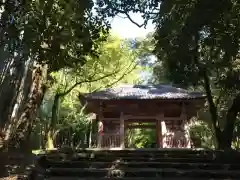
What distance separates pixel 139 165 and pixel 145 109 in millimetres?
8509

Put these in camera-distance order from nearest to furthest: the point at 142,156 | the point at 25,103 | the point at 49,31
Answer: the point at 49,31 → the point at 25,103 → the point at 142,156

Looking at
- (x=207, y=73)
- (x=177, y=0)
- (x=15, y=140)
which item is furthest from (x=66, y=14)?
(x=207, y=73)

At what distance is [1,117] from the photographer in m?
7.07

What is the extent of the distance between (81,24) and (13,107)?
297 cm

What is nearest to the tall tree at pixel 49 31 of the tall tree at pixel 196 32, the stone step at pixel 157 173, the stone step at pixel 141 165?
the tall tree at pixel 196 32

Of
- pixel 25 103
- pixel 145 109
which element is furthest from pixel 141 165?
pixel 145 109

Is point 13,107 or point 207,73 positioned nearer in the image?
point 13,107

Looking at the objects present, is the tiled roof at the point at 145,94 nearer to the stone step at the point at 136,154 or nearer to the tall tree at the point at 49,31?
the stone step at the point at 136,154

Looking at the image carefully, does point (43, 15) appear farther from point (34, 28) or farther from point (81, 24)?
point (81, 24)

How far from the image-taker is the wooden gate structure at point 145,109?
50.1ft

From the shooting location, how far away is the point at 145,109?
16.8 meters

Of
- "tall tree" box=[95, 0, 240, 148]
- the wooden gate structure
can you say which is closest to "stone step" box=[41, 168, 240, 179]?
"tall tree" box=[95, 0, 240, 148]

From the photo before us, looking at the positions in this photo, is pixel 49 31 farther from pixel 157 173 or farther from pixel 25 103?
pixel 157 173

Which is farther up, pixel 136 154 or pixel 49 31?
pixel 49 31
